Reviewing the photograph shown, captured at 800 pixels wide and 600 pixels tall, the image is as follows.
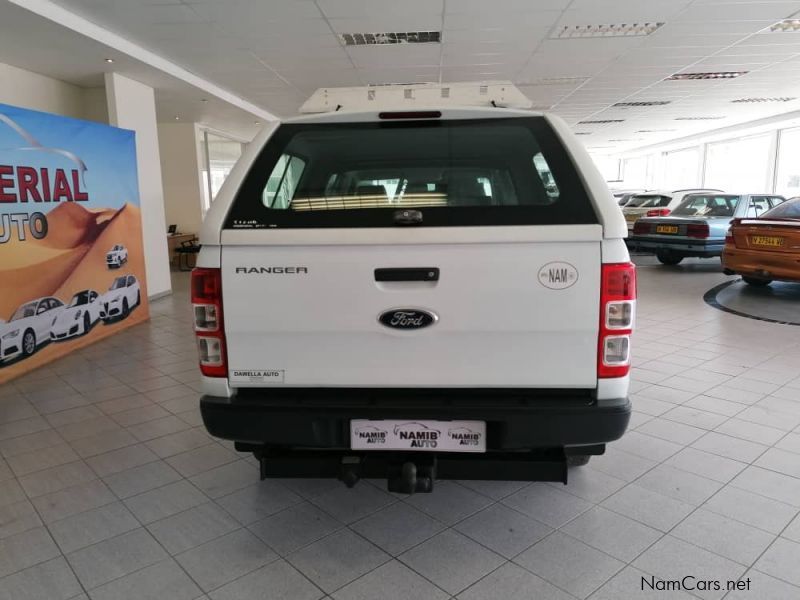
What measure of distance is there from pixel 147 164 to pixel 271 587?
7440 millimetres

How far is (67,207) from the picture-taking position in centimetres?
536

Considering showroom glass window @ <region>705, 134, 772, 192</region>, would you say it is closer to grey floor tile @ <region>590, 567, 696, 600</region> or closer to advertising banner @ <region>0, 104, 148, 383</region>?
advertising banner @ <region>0, 104, 148, 383</region>

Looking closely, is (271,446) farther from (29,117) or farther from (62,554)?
(29,117)

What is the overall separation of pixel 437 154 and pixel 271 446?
1399 millimetres

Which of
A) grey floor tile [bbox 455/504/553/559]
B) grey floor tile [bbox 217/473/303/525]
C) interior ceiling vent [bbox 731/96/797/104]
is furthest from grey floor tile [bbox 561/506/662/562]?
interior ceiling vent [bbox 731/96/797/104]

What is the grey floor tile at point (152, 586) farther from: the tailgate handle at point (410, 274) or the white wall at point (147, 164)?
the white wall at point (147, 164)

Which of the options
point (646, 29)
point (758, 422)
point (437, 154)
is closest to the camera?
point (437, 154)

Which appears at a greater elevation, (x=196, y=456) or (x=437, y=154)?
(x=437, y=154)

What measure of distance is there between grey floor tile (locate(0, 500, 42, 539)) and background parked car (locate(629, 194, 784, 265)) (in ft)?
31.6

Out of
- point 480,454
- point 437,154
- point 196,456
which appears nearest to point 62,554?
point 196,456

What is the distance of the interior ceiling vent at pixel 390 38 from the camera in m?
6.66

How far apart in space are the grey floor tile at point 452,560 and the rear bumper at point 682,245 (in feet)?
27.5

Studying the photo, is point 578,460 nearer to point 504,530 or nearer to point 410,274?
point 504,530

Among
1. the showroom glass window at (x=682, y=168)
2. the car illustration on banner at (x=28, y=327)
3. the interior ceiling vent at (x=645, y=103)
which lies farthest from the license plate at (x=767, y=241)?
the showroom glass window at (x=682, y=168)
